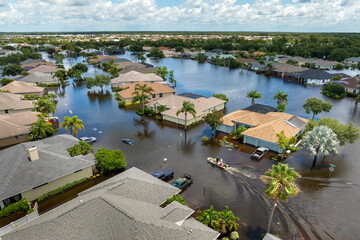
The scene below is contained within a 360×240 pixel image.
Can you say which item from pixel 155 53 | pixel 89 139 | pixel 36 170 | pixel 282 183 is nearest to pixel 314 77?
pixel 282 183

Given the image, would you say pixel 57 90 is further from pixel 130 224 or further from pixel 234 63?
pixel 234 63

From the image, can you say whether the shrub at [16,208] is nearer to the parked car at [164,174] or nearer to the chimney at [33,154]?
the chimney at [33,154]

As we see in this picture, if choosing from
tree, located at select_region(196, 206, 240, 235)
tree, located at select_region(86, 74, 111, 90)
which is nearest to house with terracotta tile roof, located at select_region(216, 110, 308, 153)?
tree, located at select_region(196, 206, 240, 235)

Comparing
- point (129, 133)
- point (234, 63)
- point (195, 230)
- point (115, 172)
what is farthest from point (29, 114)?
point (234, 63)

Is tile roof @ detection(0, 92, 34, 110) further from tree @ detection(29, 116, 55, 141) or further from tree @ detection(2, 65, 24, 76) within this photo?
tree @ detection(2, 65, 24, 76)

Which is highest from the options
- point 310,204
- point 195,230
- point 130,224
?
point 130,224

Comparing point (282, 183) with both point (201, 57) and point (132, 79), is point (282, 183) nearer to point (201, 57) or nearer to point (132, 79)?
point (132, 79)
